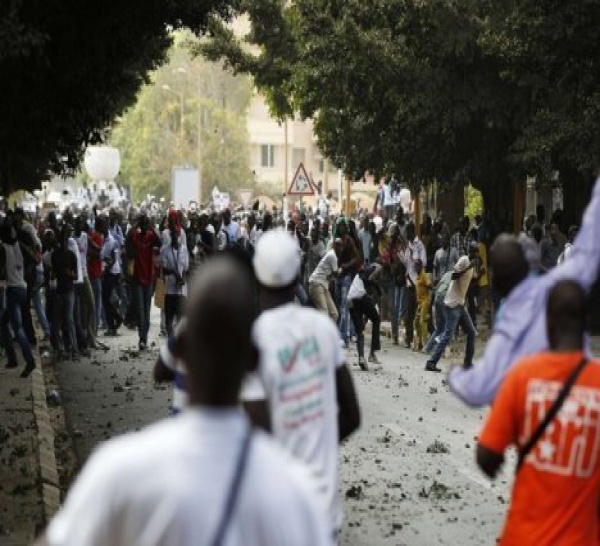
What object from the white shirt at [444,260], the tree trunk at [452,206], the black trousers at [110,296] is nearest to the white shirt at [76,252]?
the black trousers at [110,296]

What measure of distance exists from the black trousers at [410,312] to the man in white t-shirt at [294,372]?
1806cm

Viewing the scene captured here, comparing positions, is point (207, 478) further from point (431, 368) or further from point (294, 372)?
point (431, 368)

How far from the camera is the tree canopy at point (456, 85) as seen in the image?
20.7 meters

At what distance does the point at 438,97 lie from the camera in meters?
24.2

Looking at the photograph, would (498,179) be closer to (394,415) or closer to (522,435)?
(394,415)

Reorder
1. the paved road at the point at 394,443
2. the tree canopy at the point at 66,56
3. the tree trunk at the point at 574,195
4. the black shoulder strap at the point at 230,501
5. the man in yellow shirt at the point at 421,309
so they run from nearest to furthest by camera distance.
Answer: the black shoulder strap at the point at 230,501, the paved road at the point at 394,443, the tree canopy at the point at 66,56, the man in yellow shirt at the point at 421,309, the tree trunk at the point at 574,195

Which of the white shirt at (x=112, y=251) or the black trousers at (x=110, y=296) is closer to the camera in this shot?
the white shirt at (x=112, y=251)

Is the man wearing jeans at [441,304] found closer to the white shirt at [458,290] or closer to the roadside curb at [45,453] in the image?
the white shirt at [458,290]

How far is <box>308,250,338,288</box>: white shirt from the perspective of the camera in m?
20.6

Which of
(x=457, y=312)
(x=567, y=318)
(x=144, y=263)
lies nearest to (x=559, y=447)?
(x=567, y=318)

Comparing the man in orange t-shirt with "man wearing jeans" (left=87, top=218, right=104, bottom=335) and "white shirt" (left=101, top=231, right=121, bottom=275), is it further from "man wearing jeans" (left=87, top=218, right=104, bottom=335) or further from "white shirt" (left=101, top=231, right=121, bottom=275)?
"white shirt" (left=101, top=231, right=121, bottom=275)

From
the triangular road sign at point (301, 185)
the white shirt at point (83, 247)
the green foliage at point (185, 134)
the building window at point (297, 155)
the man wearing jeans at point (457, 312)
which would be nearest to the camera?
the man wearing jeans at point (457, 312)

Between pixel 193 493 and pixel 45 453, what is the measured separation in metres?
9.51

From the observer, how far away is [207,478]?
3.00 metres
